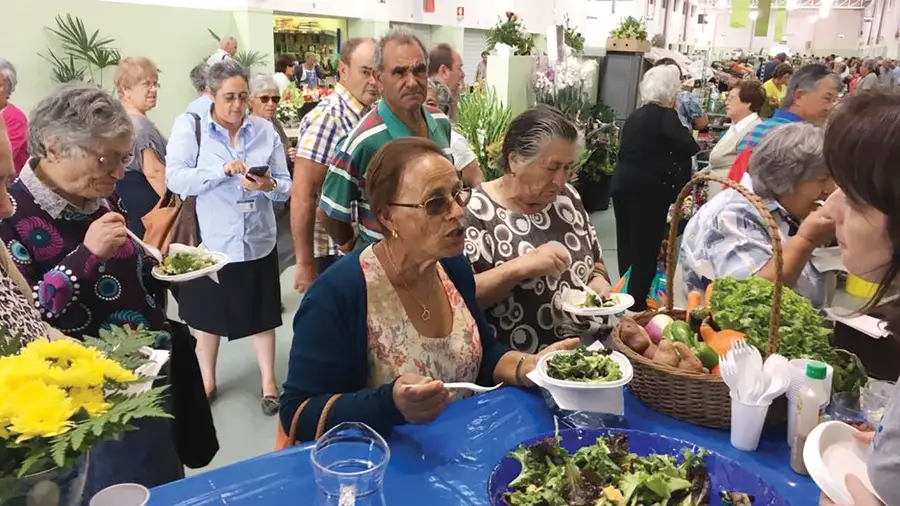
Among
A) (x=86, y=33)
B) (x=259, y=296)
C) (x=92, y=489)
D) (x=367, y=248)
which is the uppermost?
(x=86, y=33)

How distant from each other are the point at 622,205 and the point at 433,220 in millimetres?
3242

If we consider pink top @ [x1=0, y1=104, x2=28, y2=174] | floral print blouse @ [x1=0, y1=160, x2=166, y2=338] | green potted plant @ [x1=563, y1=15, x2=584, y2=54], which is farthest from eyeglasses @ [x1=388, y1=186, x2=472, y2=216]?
green potted plant @ [x1=563, y1=15, x2=584, y2=54]

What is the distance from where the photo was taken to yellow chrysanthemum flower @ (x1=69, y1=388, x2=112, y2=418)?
808mm

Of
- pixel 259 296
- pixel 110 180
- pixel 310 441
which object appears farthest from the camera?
pixel 259 296

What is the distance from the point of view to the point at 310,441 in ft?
4.67

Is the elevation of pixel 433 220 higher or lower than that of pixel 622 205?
higher

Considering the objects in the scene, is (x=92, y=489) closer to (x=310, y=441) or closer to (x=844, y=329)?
(x=310, y=441)

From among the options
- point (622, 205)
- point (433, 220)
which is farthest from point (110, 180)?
point (622, 205)

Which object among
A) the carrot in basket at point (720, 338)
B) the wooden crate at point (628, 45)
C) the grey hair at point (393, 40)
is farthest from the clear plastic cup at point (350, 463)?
the wooden crate at point (628, 45)

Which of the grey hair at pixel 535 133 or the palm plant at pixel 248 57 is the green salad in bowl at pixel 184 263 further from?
the palm plant at pixel 248 57

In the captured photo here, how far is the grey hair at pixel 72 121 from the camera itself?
1.83 m

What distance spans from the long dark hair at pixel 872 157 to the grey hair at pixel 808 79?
3.24 metres

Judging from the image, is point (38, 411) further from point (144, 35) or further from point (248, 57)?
point (248, 57)

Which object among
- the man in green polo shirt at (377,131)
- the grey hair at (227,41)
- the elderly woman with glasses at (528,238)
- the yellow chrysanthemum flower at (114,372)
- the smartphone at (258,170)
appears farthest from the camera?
the grey hair at (227,41)
